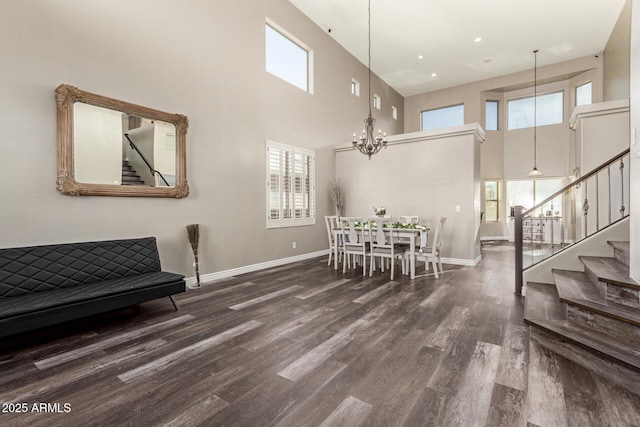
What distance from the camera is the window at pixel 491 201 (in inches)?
416

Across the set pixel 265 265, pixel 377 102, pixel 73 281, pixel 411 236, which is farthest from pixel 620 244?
pixel 377 102

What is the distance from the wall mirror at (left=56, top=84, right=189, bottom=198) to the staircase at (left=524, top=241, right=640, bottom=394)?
4.63 m

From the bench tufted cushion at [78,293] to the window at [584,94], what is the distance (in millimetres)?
11556

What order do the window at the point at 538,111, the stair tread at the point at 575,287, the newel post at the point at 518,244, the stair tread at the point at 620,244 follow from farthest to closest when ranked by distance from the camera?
the window at the point at 538,111
the newel post at the point at 518,244
the stair tread at the point at 620,244
the stair tread at the point at 575,287

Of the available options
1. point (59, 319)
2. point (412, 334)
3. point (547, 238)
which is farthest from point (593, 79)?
point (59, 319)

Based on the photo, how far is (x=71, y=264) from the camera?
10.6 ft

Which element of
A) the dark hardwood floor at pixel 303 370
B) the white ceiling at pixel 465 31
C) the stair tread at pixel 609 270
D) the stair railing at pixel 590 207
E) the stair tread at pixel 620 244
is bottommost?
the dark hardwood floor at pixel 303 370

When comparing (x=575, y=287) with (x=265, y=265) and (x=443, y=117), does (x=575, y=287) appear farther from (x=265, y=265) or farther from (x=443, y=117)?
(x=443, y=117)

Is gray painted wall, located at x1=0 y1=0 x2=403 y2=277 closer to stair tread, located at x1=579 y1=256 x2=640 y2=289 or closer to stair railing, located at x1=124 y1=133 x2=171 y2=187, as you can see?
stair railing, located at x1=124 y1=133 x2=171 y2=187

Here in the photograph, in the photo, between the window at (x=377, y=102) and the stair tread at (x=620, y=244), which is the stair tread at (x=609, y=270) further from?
the window at (x=377, y=102)

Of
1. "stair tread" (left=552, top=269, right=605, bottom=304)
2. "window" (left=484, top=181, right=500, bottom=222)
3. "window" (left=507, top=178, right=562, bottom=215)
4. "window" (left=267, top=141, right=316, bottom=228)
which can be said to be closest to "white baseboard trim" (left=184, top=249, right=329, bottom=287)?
"window" (left=267, top=141, right=316, bottom=228)

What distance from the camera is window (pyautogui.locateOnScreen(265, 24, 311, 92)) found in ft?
20.3

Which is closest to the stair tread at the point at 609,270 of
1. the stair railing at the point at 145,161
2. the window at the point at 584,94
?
the stair railing at the point at 145,161

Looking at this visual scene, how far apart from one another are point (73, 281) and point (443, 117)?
1165 centimetres
